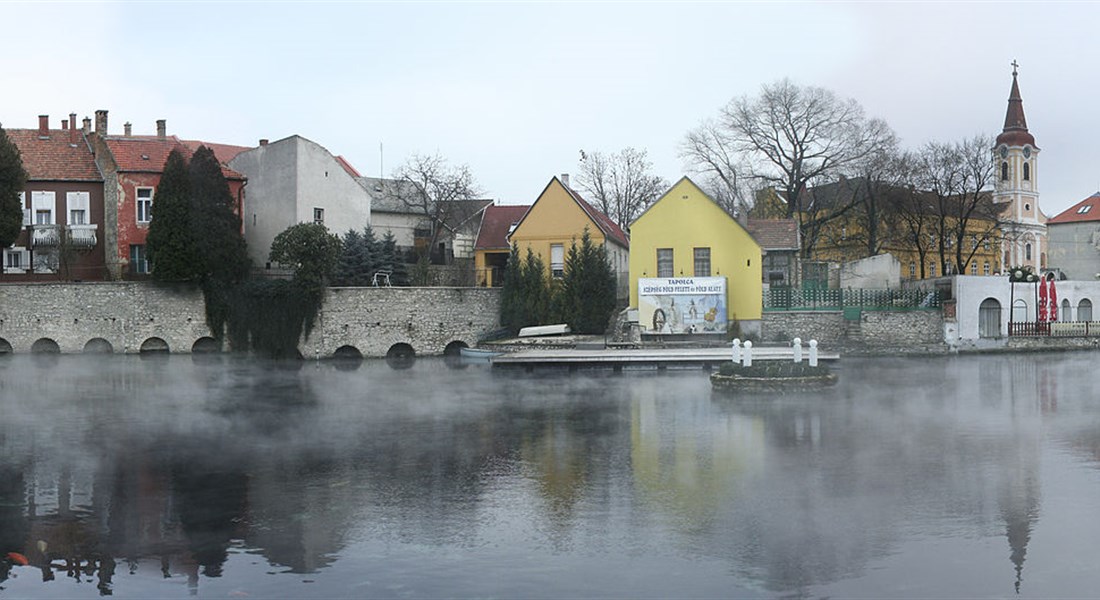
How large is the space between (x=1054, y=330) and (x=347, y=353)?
103 ft

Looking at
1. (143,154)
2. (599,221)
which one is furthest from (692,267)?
(143,154)

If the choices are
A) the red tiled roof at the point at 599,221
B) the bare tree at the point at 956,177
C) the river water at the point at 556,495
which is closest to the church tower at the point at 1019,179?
the bare tree at the point at 956,177

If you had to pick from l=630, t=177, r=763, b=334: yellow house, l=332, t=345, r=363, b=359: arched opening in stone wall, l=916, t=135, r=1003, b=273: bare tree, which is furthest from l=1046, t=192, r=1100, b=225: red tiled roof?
l=332, t=345, r=363, b=359: arched opening in stone wall

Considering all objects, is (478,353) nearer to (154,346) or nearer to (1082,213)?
(154,346)

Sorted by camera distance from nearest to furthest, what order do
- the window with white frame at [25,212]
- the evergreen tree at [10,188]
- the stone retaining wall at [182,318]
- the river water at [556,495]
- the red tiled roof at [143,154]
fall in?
the river water at [556,495] → the evergreen tree at [10,188] → the stone retaining wall at [182,318] → the window with white frame at [25,212] → the red tiled roof at [143,154]

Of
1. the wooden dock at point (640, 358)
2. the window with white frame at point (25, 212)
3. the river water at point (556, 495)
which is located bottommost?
the river water at point (556, 495)

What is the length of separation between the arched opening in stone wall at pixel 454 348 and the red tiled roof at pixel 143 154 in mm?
13063

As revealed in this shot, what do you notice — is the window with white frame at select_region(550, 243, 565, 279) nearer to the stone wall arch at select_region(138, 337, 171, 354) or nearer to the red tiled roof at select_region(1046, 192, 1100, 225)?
the stone wall arch at select_region(138, 337, 171, 354)

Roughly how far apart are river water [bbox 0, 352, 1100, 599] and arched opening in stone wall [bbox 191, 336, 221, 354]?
53.2 ft

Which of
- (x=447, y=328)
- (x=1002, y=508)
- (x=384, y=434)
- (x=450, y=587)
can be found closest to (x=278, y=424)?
(x=384, y=434)

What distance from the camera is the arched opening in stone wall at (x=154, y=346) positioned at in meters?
43.9

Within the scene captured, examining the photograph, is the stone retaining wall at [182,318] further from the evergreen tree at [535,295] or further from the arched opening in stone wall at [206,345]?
the evergreen tree at [535,295]

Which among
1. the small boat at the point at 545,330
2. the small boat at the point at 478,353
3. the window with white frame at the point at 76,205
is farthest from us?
the window with white frame at the point at 76,205

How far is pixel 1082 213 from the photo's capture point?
8031 cm
